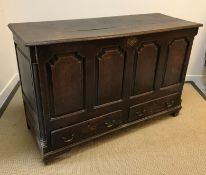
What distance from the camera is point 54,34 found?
53.1 inches

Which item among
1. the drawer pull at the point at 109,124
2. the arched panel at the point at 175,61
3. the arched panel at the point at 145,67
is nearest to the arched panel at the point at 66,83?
the drawer pull at the point at 109,124

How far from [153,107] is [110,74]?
601 millimetres

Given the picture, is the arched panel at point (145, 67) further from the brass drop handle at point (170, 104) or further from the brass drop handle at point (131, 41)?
the brass drop handle at point (170, 104)

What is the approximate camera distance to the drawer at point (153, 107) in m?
1.83

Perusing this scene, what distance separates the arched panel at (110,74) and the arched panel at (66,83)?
0.44ft

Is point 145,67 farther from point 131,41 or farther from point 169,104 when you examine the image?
point 169,104

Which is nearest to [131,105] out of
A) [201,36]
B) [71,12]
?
[71,12]

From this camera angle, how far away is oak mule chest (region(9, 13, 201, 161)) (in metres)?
1.32

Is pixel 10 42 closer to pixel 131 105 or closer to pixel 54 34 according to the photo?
pixel 54 34

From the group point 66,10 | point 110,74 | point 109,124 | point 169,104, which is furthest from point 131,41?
point 66,10

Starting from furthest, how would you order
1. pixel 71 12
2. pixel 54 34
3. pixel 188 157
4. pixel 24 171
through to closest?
pixel 71 12 < pixel 188 157 < pixel 24 171 < pixel 54 34

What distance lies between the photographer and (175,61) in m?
1.82

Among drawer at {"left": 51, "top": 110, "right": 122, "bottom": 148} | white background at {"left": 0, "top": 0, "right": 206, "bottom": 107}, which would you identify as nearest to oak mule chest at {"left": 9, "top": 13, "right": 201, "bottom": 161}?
drawer at {"left": 51, "top": 110, "right": 122, "bottom": 148}

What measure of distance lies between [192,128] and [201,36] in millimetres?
1115
